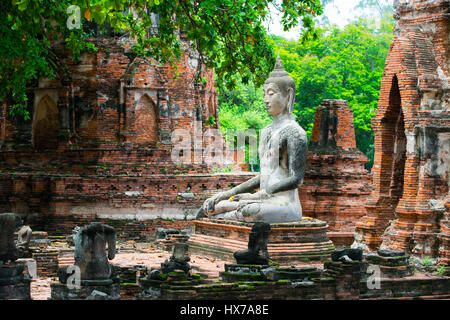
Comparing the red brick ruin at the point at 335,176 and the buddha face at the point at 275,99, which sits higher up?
the buddha face at the point at 275,99

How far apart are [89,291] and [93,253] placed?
1.47ft

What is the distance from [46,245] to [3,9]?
3948 millimetres

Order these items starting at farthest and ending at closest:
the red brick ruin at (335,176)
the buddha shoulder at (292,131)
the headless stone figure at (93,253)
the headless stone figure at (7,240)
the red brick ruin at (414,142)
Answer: the red brick ruin at (335,176)
the red brick ruin at (414,142)
the buddha shoulder at (292,131)
the headless stone figure at (7,240)
the headless stone figure at (93,253)

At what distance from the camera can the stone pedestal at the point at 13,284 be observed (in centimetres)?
755

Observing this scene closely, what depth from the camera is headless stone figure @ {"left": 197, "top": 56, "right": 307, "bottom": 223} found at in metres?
9.82

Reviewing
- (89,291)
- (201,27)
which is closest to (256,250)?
(89,291)

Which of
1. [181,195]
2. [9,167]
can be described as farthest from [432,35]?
[9,167]

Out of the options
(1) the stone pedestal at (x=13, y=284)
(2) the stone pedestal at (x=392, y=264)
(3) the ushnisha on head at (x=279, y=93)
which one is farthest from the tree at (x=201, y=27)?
(2) the stone pedestal at (x=392, y=264)

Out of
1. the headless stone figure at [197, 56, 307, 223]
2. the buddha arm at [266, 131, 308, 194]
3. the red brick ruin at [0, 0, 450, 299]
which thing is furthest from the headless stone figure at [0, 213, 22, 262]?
the buddha arm at [266, 131, 308, 194]

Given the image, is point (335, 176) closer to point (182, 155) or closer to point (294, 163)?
point (182, 155)

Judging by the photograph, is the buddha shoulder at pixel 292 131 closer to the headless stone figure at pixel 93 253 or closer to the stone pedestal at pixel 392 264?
the stone pedestal at pixel 392 264

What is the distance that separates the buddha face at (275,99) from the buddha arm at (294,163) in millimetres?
526

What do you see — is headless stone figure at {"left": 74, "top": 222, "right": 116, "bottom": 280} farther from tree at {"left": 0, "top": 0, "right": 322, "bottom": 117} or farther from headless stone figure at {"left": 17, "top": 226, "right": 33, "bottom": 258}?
tree at {"left": 0, "top": 0, "right": 322, "bottom": 117}

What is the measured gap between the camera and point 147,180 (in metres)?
16.2
